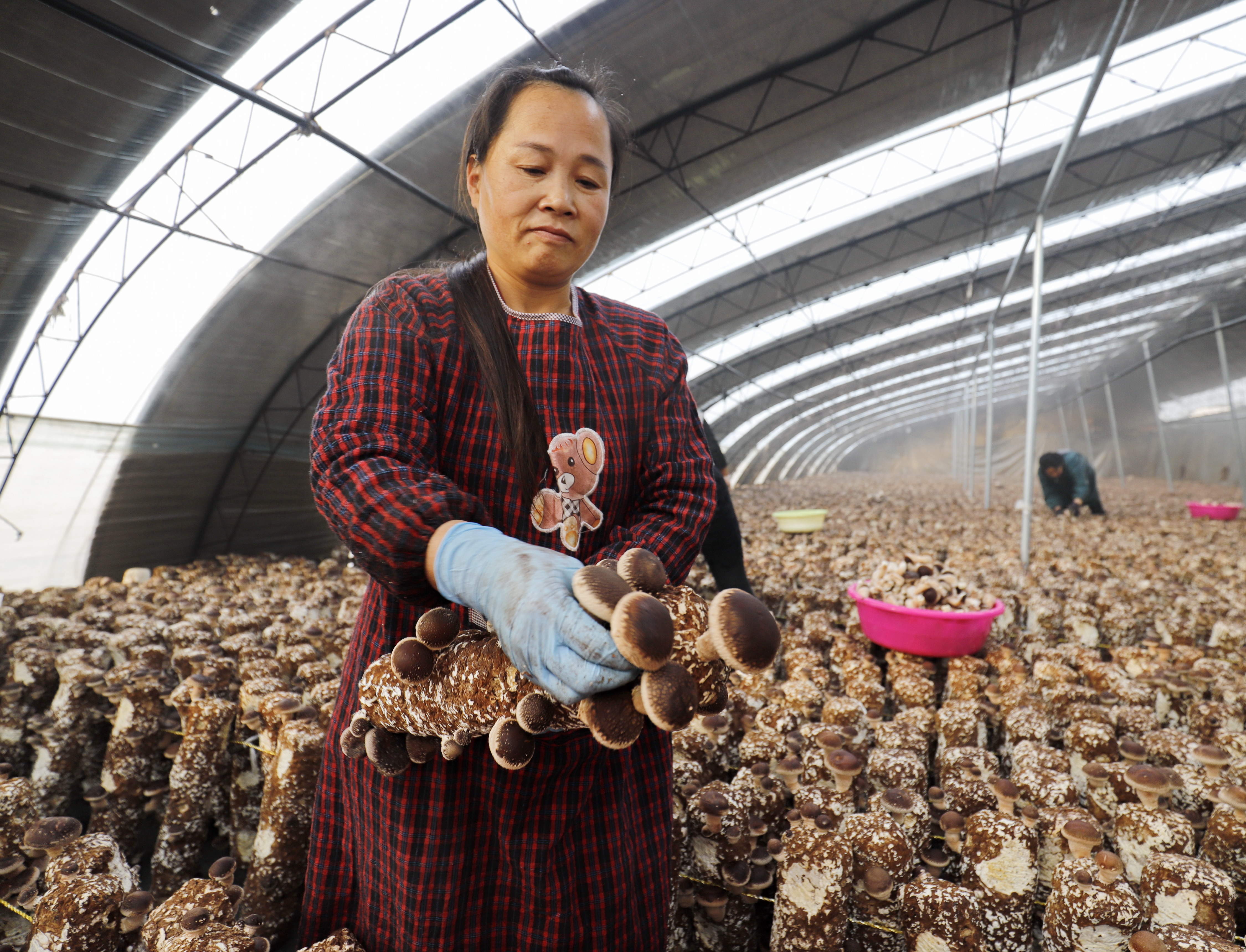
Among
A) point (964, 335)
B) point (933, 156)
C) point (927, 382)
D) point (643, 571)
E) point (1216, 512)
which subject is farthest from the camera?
point (927, 382)

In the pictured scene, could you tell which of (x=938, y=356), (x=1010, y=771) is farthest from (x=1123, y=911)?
(x=938, y=356)

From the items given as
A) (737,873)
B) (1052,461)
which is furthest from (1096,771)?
(1052,461)

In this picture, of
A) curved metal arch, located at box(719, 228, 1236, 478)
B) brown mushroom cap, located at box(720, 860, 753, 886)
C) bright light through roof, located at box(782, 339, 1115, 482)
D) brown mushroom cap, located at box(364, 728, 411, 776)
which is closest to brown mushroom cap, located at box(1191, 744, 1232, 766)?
brown mushroom cap, located at box(720, 860, 753, 886)

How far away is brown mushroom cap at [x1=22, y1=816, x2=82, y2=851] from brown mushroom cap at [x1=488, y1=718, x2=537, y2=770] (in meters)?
1.60

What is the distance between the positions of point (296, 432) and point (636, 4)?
19.0ft

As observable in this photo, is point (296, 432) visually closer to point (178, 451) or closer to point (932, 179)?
point (178, 451)

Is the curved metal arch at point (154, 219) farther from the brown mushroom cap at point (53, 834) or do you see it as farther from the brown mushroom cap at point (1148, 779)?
the brown mushroom cap at point (1148, 779)

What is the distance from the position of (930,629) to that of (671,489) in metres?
2.32

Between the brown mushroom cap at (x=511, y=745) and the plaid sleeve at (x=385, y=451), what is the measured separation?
0.19 m

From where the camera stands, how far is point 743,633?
1.91ft

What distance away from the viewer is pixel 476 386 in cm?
97

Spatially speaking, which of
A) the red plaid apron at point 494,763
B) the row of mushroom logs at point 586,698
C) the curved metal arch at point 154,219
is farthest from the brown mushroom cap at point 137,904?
the curved metal arch at point 154,219

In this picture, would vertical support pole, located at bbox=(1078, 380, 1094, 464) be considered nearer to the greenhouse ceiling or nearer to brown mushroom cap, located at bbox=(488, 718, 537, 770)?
the greenhouse ceiling

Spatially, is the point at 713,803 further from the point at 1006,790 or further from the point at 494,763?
the point at 494,763
